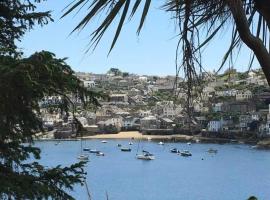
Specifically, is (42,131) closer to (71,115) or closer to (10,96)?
(71,115)

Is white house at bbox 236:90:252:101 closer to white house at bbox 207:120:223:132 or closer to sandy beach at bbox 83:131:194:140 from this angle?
white house at bbox 207:120:223:132

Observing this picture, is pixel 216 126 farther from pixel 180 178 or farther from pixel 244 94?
pixel 244 94

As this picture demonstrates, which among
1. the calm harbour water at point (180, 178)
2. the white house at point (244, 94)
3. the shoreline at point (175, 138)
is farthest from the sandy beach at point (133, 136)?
the white house at point (244, 94)

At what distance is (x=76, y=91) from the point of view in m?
5.18

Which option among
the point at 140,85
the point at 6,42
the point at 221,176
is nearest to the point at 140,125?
the point at 140,85

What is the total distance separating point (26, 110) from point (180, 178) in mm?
49106

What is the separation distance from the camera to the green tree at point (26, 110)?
15.0ft

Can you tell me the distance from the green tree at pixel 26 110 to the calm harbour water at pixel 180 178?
22.8 m

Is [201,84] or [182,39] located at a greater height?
[182,39]

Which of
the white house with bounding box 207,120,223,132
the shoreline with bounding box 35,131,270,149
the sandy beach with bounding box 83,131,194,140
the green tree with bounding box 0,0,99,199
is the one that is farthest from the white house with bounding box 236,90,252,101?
the sandy beach with bounding box 83,131,194,140

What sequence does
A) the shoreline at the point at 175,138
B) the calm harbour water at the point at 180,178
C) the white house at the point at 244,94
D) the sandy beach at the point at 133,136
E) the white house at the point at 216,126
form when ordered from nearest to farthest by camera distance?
1. the white house at the point at 244,94
2. the calm harbour water at the point at 180,178
3. the white house at the point at 216,126
4. the shoreline at the point at 175,138
5. the sandy beach at the point at 133,136

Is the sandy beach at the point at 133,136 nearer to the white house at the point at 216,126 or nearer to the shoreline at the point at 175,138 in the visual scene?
the shoreline at the point at 175,138

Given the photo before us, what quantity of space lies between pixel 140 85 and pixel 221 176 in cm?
10174

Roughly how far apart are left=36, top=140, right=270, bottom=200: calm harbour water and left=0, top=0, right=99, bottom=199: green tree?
22.8m
